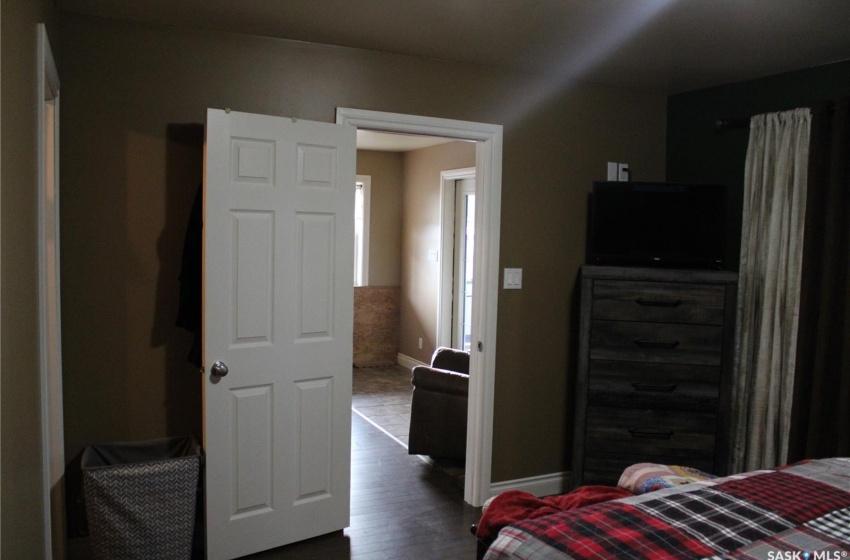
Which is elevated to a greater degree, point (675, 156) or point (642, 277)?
point (675, 156)

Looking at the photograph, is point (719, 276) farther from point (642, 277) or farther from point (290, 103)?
point (290, 103)

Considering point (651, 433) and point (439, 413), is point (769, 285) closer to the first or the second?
point (651, 433)

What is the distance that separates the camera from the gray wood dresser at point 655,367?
3.33 m

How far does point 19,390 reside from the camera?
1.48 m

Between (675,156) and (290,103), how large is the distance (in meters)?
2.41

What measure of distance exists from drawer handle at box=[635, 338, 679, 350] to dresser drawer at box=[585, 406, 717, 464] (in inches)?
13.3

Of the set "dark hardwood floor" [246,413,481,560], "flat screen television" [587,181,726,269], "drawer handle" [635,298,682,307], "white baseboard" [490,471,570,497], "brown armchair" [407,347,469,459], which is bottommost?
"dark hardwood floor" [246,413,481,560]

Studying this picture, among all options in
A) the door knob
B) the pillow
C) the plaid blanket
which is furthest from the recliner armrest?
the plaid blanket

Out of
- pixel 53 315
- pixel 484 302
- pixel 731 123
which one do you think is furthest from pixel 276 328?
pixel 731 123

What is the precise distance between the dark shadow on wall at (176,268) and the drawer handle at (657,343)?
219 cm

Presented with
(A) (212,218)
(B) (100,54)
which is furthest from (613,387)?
(B) (100,54)

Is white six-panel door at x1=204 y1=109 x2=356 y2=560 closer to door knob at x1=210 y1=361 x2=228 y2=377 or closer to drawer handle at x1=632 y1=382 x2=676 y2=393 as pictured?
door knob at x1=210 y1=361 x2=228 y2=377

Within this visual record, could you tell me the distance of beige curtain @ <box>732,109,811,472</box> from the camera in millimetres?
3240

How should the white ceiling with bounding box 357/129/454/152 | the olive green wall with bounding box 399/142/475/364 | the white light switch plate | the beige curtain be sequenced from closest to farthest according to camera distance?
1. the beige curtain
2. the white light switch plate
3. the white ceiling with bounding box 357/129/454/152
4. the olive green wall with bounding box 399/142/475/364
